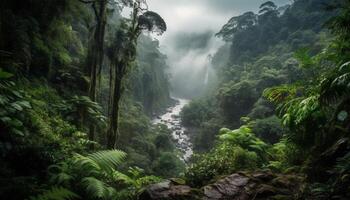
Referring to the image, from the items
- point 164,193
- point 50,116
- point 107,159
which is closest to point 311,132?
point 164,193

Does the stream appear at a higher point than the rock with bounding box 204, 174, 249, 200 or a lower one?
lower

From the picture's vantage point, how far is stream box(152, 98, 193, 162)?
40903 millimetres

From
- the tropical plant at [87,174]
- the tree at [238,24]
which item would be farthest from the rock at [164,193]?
the tree at [238,24]

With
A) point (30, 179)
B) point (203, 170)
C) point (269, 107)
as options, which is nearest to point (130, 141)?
Answer: point (269, 107)

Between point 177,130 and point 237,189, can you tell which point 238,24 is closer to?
point 177,130

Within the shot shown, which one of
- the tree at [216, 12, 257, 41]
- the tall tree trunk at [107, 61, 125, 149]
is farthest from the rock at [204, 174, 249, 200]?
the tree at [216, 12, 257, 41]

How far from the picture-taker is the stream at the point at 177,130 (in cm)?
4090

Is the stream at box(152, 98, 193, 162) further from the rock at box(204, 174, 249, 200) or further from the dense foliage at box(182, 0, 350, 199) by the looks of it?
the rock at box(204, 174, 249, 200)

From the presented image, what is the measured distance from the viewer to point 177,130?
50719mm

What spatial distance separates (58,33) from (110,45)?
2.05 m

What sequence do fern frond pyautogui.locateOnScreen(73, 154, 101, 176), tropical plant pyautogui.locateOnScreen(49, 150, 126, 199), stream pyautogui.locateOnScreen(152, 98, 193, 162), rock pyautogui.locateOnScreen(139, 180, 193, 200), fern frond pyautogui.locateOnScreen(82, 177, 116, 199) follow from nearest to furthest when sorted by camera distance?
fern frond pyautogui.locateOnScreen(82, 177, 116, 199), tropical plant pyautogui.locateOnScreen(49, 150, 126, 199), fern frond pyautogui.locateOnScreen(73, 154, 101, 176), rock pyautogui.locateOnScreen(139, 180, 193, 200), stream pyautogui.locateOnScreen(152, 98, 193, 162)

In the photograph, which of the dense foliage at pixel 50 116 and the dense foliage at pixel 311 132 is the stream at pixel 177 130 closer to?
the dense foliage at pixel 50 116

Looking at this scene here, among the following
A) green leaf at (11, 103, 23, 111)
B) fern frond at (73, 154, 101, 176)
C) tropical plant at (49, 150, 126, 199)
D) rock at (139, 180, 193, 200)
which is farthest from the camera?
rock at (139, 180, 193, 200)

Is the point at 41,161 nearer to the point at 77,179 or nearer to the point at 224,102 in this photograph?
the point at 77,179
